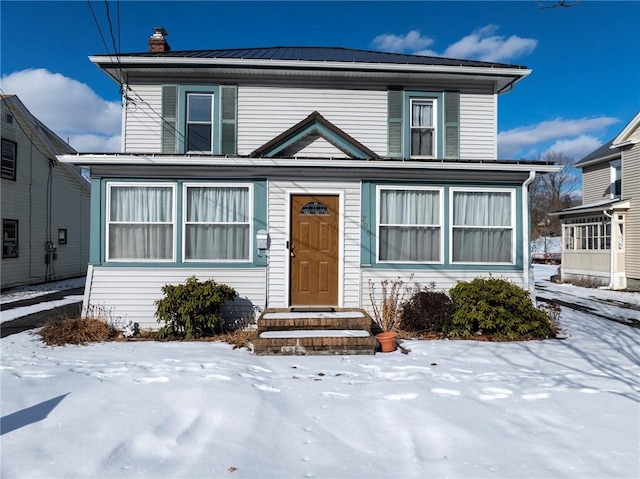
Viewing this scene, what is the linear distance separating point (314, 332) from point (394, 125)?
5.50 metres

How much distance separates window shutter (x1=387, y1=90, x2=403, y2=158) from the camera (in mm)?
9266

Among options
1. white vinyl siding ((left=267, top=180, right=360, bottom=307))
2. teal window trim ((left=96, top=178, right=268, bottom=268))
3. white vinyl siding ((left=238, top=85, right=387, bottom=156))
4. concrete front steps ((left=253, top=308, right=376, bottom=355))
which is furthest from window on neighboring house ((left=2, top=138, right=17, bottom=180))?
concrete front steps ((left=253, top=308, right=376, bottom=355))

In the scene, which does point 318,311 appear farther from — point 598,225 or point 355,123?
point 598,225

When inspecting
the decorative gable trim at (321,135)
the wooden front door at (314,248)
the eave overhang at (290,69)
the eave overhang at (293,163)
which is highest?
the eave overhang at (290,69)

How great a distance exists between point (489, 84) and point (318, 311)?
6.99 m

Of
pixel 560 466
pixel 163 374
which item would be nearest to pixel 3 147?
pixel 163 374

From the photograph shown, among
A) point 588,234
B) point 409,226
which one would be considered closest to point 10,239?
point 409,226

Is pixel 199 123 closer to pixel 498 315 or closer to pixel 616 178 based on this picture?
pixel 498 315

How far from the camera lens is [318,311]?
7.44m

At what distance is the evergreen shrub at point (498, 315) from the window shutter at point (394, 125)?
12.6 ft

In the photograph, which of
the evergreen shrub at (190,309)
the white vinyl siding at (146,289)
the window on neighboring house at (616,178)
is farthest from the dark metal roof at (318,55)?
the window on neighboring house at (616,178)

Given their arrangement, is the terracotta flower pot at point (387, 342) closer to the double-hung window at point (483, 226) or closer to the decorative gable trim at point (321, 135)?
the double-hung window at point (483, 226)

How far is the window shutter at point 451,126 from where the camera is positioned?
30.4ft

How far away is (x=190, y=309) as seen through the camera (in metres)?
6.74
